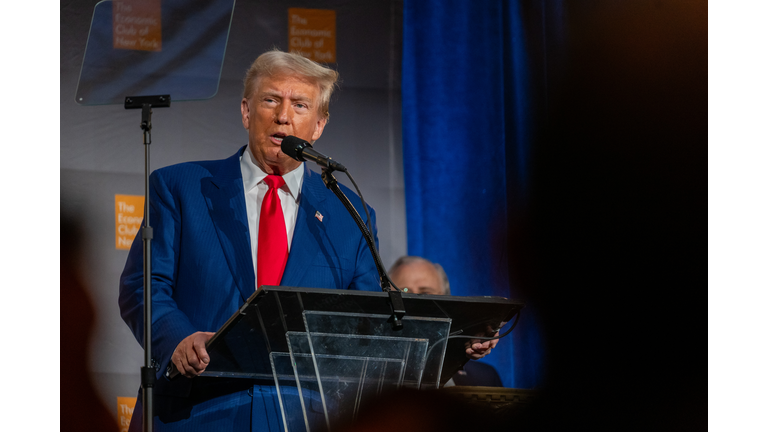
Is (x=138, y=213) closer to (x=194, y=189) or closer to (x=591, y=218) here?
(x=194, y=189)

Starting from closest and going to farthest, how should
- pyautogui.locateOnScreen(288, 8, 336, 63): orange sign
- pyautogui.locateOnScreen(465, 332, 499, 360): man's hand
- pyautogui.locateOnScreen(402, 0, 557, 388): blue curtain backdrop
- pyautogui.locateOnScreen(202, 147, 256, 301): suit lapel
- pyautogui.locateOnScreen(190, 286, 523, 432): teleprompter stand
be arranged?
pyautogui.locateOnScreen(190, 286, 523, 432): teleprompter stand
pyautogui.locateOnScreen(465, 332, 499, 360): man's hand
pyautogui.locateOnScreen(202, 147, 256, 301): suit lapel
pyautogui.locateOnScreen(288, 8, 336, 63): orange sign
pyautogui.locateOnScreen(402, 0, 557, 388): blue curtain backdrop

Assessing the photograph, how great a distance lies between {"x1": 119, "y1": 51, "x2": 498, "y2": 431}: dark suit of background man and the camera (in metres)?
1.91

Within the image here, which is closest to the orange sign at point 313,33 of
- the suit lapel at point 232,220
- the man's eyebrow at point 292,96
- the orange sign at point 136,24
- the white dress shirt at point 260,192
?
the orange sign at point 136,24

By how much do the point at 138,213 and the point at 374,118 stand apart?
1.13m

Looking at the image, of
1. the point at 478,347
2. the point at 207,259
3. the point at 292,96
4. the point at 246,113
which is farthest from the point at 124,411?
the point at 478,347

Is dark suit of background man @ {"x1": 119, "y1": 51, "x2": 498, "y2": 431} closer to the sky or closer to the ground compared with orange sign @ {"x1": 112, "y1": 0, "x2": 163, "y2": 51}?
closer to the ground

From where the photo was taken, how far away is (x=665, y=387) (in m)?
3.06

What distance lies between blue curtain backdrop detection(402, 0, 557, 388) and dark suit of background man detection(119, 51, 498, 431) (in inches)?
46.9

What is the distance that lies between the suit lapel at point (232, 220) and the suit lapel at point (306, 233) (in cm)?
11

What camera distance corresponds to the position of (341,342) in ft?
5.25

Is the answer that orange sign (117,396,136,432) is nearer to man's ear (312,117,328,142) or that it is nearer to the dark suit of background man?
the dark suit of background man

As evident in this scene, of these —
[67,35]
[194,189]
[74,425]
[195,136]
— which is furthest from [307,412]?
[67,35]

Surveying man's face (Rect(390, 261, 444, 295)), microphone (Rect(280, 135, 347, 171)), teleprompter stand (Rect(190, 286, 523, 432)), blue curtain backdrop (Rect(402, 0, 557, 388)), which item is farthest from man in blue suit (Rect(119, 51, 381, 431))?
blue curtain backdrop (Rect(402, 0, 557, 388))

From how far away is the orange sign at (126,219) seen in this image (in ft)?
9.93
